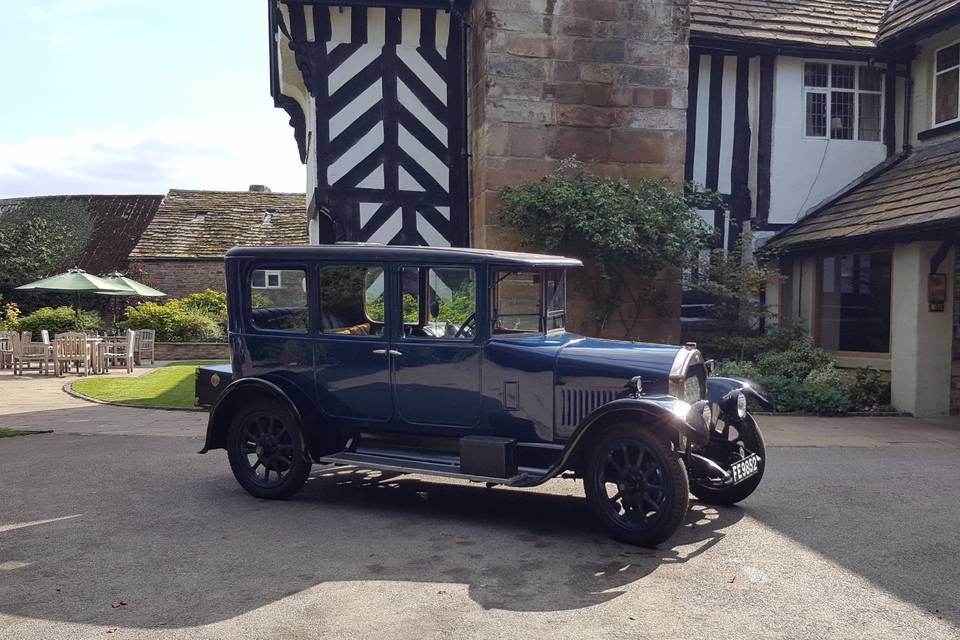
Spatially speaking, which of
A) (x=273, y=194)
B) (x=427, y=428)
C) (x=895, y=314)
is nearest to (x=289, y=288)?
(x=427, y=428)

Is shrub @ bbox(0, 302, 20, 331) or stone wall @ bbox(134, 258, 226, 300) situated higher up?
stone wall @ bbox(134, 258, 226, 300)

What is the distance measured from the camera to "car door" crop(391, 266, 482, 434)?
565cm

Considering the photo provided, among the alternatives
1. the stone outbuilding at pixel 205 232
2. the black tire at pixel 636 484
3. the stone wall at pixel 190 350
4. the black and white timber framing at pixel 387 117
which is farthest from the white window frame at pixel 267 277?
the stone outbuilding at pixel 205 232

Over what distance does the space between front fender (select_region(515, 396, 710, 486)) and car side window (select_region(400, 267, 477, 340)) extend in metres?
1.10

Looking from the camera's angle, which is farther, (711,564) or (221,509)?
(221,509)

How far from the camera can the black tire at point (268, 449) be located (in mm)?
6012

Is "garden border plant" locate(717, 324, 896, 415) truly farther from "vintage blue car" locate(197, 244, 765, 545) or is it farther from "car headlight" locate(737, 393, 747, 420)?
"car headlight" locate(737, 393, 747, 420)

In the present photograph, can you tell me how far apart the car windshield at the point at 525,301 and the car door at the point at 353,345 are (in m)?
0.86

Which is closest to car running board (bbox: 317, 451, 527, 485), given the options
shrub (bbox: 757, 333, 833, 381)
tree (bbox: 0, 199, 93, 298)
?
shrub (bbox: 757, 333, 833, 381)

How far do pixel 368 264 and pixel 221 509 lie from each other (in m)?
2.10

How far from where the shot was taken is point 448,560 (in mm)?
4703

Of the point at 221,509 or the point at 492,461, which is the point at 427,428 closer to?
the point at 492,461

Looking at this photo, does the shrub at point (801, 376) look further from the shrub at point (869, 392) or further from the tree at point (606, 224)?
the tree at point (606, 224)

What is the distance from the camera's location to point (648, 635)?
365cm
